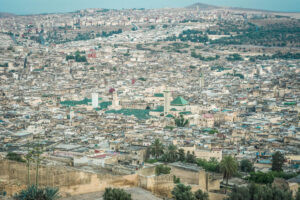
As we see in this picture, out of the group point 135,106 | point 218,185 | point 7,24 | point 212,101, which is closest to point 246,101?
point 212,101

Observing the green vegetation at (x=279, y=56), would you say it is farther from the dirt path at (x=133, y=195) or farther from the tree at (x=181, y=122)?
the dirt path at (x=133, y=195)

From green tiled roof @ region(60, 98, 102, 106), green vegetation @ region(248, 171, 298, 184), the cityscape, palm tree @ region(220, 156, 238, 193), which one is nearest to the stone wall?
the cityscape

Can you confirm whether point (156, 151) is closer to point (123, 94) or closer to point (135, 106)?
point (135, 106)

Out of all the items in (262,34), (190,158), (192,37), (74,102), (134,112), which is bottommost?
(190,158)

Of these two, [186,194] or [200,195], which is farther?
[200,195]

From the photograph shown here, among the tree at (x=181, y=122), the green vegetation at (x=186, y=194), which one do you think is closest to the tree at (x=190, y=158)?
the green vegetation at (x=186, y=194)

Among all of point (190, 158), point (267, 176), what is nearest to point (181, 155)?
point (190, 158)

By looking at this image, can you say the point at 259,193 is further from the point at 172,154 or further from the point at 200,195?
the point at 172,154
